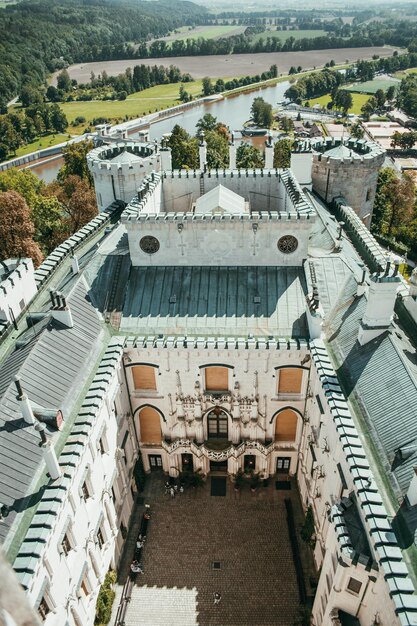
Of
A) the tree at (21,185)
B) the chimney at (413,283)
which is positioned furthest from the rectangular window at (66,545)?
the tree at (21,185)

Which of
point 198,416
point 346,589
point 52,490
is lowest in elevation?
point 346,589

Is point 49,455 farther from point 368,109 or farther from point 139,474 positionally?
point 368,109

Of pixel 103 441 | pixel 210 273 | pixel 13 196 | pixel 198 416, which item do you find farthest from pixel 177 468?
pixel 13 196

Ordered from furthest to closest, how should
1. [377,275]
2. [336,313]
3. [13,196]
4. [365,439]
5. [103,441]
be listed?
[13,196], [336,313], [103,441], [377,275], [365,439]

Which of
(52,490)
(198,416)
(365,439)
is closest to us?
(52,490)

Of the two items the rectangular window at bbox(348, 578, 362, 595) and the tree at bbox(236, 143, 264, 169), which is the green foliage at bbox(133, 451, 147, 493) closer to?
the rectangular window at bbox(348, 578, 362, 595)

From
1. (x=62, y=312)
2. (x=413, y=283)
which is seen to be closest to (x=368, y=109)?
(x=413, y=283)

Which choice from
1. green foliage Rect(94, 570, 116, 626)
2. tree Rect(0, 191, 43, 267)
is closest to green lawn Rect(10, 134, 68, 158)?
tree Rect(0, 191, 43, 267)

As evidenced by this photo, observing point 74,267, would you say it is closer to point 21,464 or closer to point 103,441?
point 103,441
